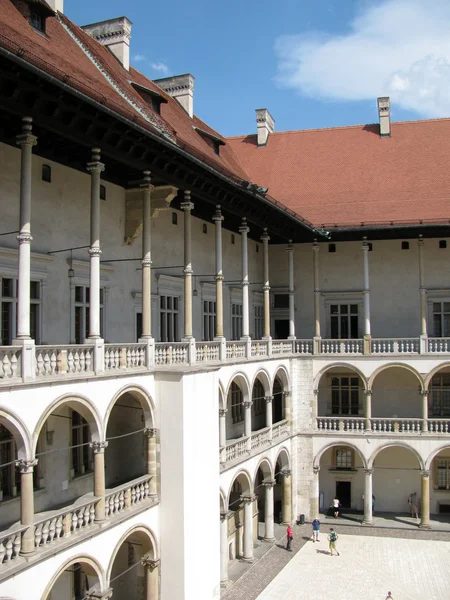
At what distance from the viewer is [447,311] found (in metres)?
30.3

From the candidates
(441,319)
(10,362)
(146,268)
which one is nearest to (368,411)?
(441,319)

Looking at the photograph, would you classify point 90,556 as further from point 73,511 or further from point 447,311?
point 447,311

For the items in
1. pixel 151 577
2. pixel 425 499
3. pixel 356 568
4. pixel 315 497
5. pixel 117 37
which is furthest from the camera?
pixel 315 497

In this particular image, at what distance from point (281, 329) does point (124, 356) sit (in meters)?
17.1

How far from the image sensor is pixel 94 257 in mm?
14875

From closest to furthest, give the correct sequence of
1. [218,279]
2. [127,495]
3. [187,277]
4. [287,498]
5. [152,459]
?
[127,495], [152,459], [187,277], [218,279], [287,498]

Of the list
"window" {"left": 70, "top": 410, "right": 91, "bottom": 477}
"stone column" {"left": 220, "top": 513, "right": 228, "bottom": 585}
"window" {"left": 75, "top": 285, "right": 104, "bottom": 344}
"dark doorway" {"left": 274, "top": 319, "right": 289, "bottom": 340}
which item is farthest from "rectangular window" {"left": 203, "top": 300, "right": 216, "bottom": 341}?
"window" {"left": 70, "top": 410, "right": 91, "bottom": 477}

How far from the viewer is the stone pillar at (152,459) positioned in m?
16.7

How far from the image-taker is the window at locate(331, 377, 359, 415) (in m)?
31.5

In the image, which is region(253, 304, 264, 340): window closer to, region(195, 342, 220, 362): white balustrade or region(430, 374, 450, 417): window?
region(430, 374, 450, 417): window

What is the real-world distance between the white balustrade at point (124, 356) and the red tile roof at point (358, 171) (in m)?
14.9

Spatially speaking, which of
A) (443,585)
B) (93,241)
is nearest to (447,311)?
(443,585)

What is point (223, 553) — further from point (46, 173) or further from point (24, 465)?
point (46, 173)

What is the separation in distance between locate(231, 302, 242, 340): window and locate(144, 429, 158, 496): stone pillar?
437 inches
